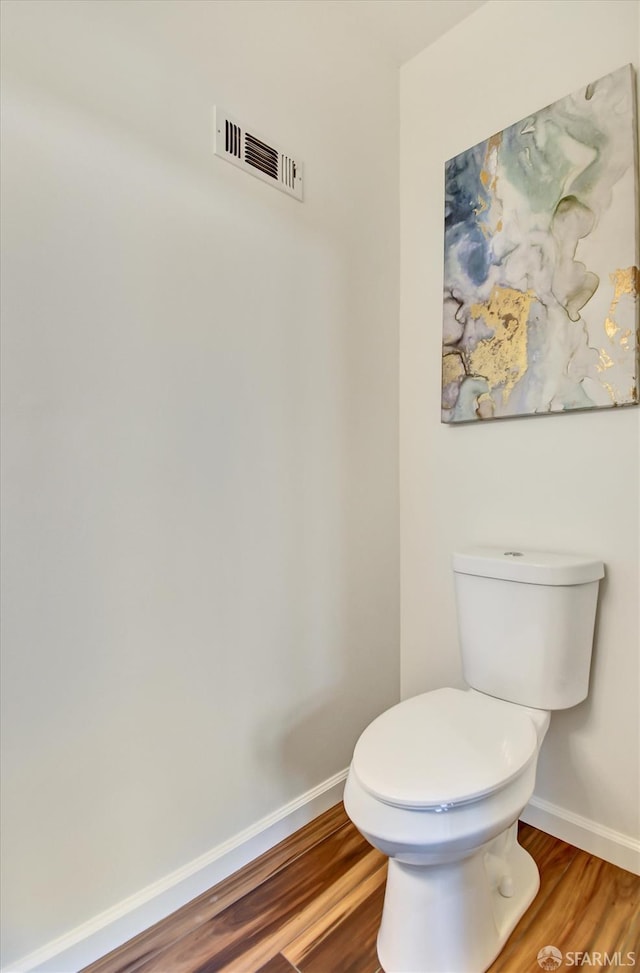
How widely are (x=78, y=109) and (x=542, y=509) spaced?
1410 millimetres

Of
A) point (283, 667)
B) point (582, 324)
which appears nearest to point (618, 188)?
point (582, 324)

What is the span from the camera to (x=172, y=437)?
109 cm

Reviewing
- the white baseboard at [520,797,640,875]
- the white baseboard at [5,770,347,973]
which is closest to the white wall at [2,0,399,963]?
the white baseboard at [5,770,347,973]

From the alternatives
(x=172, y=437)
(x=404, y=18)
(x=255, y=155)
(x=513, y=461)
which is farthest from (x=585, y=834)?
(x=404, y=18)

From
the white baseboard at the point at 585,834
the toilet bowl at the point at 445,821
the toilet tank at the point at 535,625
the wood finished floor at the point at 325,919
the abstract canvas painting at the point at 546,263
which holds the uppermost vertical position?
the abstract canvas painting at the point at 546,263

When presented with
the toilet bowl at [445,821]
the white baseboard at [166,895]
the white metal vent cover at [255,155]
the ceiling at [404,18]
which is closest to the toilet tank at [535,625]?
the toilet bowl at [445,821]

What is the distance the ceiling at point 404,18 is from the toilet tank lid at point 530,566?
63.6 inches

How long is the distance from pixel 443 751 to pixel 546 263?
123 cm

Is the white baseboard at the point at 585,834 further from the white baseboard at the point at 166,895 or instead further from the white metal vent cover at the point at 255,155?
the white metal vent cover at the point at 255,155

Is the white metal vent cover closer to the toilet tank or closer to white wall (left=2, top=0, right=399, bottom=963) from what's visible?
white wall (left=2, top=0, right=399, bottom=963)

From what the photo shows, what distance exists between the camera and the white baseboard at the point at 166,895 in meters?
0.93

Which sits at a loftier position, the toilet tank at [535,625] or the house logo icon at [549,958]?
the toilet tank at [535,625]

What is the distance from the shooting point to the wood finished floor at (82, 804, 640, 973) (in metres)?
0.99

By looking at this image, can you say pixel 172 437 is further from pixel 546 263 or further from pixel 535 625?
pixel 546 263
